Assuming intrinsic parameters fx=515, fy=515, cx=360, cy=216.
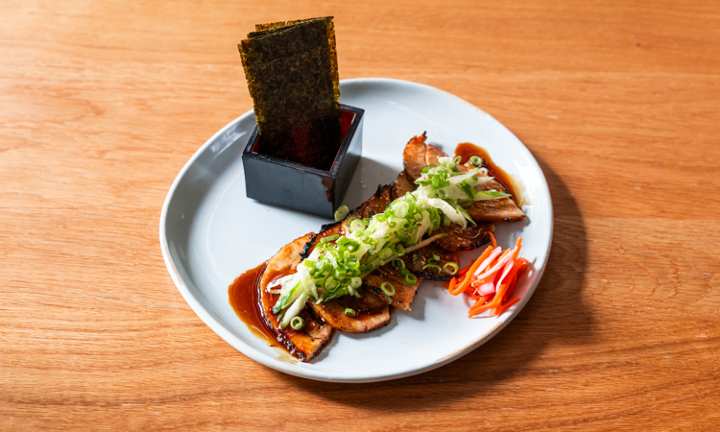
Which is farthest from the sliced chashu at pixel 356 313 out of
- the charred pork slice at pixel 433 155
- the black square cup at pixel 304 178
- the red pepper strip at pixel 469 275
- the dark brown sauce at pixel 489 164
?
the dark brown sauce at pixel 489 164

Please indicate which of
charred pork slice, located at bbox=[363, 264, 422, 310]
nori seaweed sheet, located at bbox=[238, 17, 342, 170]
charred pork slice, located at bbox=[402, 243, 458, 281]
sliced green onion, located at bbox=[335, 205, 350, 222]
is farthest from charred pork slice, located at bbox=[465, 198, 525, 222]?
nori seaweed sheet, located at bbox=[238, 17, 342, 170]

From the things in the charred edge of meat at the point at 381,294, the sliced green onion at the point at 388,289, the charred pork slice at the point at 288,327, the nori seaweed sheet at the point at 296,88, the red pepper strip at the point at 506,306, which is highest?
the nori seaweed sheet at the point at 296,88

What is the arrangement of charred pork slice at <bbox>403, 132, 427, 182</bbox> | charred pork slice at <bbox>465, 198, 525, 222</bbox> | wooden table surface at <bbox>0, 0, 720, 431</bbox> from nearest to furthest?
wooden table surface at <bbox>0, 0, 720, 431</bbox> < charred pork slice at <bbox>465, 198, 525, 222</bbox> < charred pork slice at <bbox>403, 132, 427, 182</bbox>

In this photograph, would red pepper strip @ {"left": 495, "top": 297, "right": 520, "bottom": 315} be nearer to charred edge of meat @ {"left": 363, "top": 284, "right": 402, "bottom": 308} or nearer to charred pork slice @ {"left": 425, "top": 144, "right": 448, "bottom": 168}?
charred edge of meat @ {"left": 363, "top": 284, "right": 402, "bottom": 308}

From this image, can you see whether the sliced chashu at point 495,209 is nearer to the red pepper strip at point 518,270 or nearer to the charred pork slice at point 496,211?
the charred pork slice at point 496,211

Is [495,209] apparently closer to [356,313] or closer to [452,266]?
[452,266]

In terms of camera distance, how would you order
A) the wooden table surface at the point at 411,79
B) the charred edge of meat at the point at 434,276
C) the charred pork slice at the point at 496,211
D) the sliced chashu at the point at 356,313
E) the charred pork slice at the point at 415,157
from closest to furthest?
the wooden table surface at the point at 411,79 → the sliced chashu at the point at 356,313 → the charred edge of meat at the point at 434,276 → the charred pork slice at the point at 496,211 → the charred pork slice at the point at 415,157

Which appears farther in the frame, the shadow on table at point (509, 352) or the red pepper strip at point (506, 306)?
the red pepper strip at point (506, 306)
